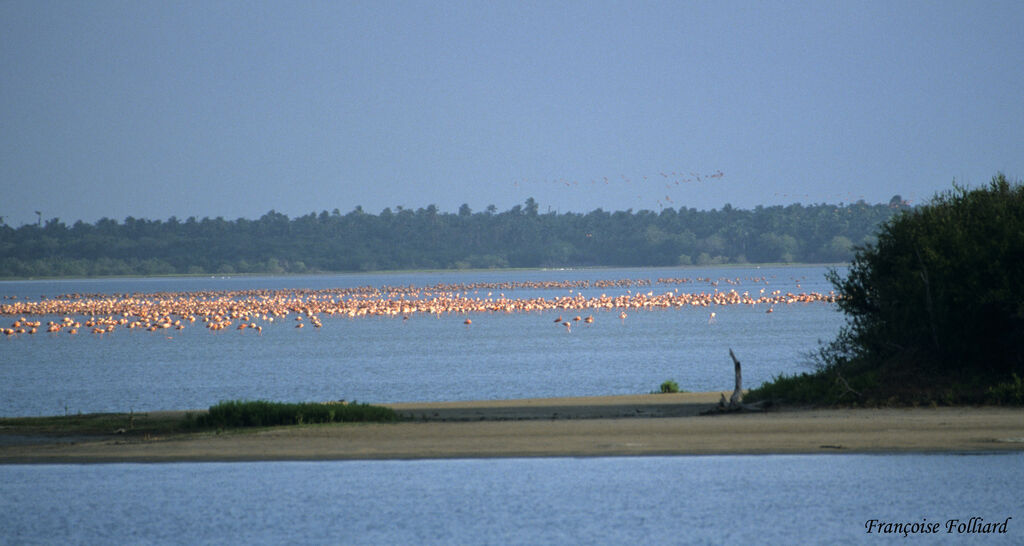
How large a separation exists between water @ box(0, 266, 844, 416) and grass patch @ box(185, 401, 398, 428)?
7076mm

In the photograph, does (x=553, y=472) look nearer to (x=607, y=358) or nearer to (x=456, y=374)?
(x=456, y=374)

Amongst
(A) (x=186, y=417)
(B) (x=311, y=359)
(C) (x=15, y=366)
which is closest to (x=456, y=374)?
(B) (x=311, y=359)

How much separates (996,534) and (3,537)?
10804 millimetres

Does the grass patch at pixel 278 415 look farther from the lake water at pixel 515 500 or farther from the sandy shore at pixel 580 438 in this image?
the lake water at pixel 515 500

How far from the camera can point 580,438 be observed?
66.1 feet

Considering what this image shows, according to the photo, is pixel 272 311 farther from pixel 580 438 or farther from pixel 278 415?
pixel 580 438

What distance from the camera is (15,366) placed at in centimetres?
4447

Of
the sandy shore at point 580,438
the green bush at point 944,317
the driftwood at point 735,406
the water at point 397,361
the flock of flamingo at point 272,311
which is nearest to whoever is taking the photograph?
the sandy shore at point 580,438

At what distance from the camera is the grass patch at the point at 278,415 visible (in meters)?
22.5

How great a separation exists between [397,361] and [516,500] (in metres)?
27.5

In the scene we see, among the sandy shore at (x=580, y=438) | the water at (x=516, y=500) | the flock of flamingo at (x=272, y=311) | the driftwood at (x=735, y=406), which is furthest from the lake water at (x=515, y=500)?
the flock of flamingo at (x=272, y=311)

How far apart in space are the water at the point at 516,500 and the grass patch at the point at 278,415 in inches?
146

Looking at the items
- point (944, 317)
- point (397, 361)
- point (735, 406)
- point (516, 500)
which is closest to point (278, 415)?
point (735, 406)

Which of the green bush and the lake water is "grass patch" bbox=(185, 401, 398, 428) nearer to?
the lake water
